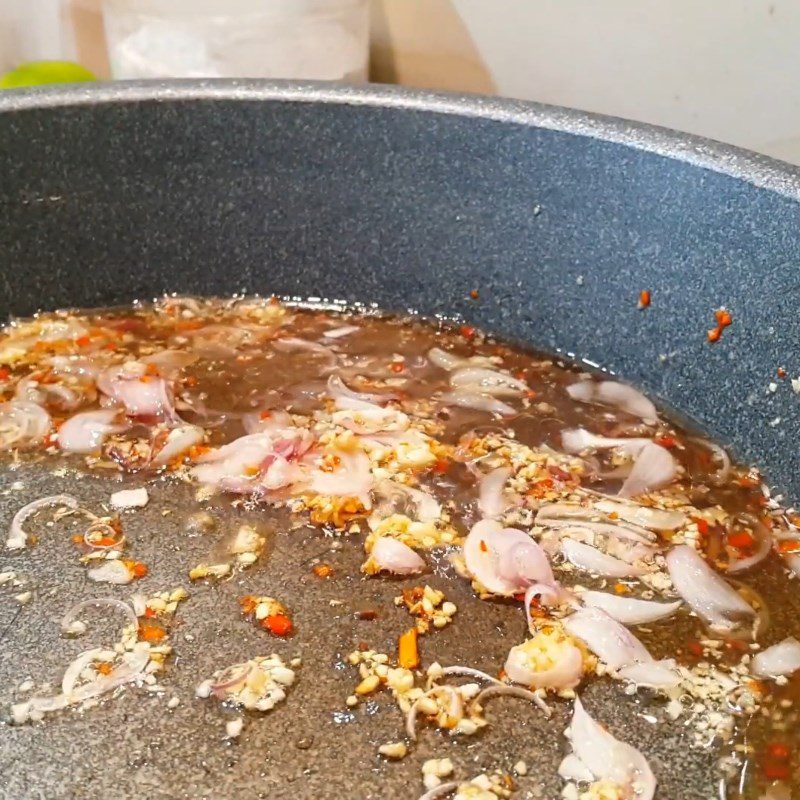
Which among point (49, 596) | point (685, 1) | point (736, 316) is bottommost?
point (49, 596)

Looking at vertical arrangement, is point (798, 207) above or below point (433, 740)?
above

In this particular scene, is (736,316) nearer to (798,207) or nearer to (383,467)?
(798,207)

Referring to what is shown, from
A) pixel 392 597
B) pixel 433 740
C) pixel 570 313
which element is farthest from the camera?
pixel 570 313

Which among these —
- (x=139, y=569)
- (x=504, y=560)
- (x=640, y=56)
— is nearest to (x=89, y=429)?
(x=139, y=569)

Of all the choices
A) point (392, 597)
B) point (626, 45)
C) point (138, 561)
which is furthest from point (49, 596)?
point (626, 45)

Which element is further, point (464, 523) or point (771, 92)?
point (771, 92)

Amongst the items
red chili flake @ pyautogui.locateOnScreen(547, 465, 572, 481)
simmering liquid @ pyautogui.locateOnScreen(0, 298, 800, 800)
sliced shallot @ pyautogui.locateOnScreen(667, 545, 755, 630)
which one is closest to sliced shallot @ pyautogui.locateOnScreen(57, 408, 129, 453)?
simmering liquid @ pyautogui.locateOnScreen(0, 298, 800, 800)

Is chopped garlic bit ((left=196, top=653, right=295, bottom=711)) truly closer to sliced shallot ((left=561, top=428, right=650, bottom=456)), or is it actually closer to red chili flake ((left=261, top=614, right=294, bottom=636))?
red chili flake ((left=261, top=614, right=294, bottom=636))

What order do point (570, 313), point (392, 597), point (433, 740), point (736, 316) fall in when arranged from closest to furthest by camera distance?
point (433, 740)
point (392, 597)
point (736, 316)
point (570, 313)
